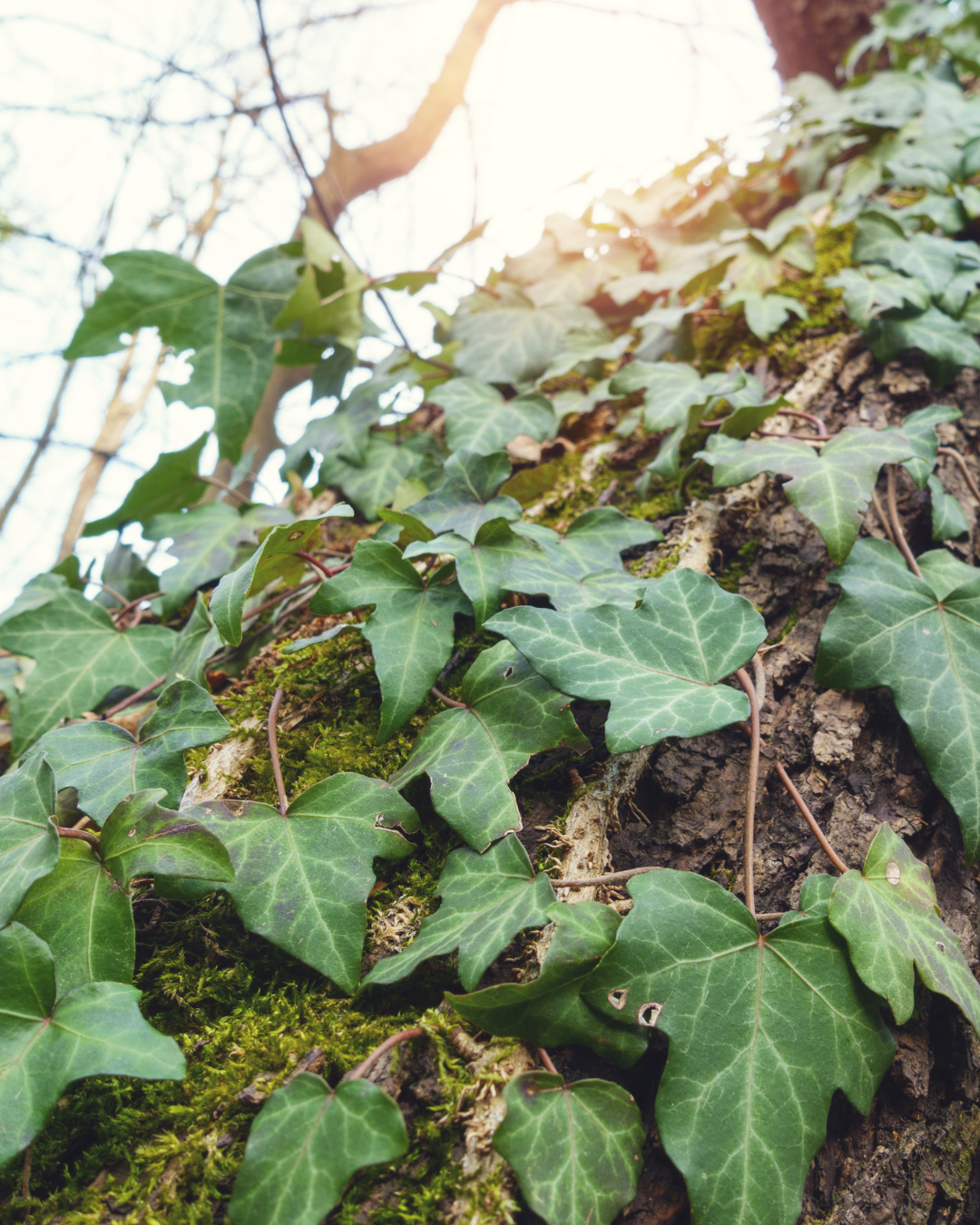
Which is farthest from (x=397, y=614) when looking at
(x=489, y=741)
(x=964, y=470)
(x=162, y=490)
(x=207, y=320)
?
(x=964, y=470)

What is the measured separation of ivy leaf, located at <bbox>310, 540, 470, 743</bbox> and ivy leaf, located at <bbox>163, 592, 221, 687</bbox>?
0.20 meters

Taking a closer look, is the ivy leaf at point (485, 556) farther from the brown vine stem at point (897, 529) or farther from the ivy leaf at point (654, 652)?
the brown vine stem at point (897, 529)

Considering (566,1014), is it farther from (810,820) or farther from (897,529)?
(897,529)

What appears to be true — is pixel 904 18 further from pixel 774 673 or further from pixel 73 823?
pixel 73 823

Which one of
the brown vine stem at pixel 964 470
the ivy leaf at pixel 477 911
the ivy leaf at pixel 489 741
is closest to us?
the ivy leaf at pixel 477 911

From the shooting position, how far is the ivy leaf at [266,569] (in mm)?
866

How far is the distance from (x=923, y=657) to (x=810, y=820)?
344mm

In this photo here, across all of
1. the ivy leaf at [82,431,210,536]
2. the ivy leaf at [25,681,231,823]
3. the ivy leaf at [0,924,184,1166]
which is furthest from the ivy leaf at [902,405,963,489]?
the ivy leaf at [82,431,210,536]

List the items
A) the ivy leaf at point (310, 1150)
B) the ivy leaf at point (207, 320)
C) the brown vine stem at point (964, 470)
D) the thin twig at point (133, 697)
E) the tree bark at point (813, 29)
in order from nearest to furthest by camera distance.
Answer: the ivy leaf at point (310, 1150) < the thin twig at point (133, 697) < the brown vine stem at point (964, 470) < the ivy leaf at point (207, 320) < the tree bark at point (813, 29)

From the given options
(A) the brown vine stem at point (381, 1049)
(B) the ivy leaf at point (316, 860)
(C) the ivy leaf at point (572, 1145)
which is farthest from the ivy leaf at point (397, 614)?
(C) the ivy leaf at point (572, 1145)

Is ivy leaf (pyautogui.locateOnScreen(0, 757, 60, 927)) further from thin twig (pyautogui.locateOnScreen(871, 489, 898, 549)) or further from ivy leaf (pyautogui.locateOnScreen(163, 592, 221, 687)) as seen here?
thin twig (pyautogui.locateOnScreen(871, 489, 898, 549))

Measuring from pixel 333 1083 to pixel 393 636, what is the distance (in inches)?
21.4

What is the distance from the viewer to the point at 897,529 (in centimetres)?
118

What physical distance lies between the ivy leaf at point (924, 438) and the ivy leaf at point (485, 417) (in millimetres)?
688
